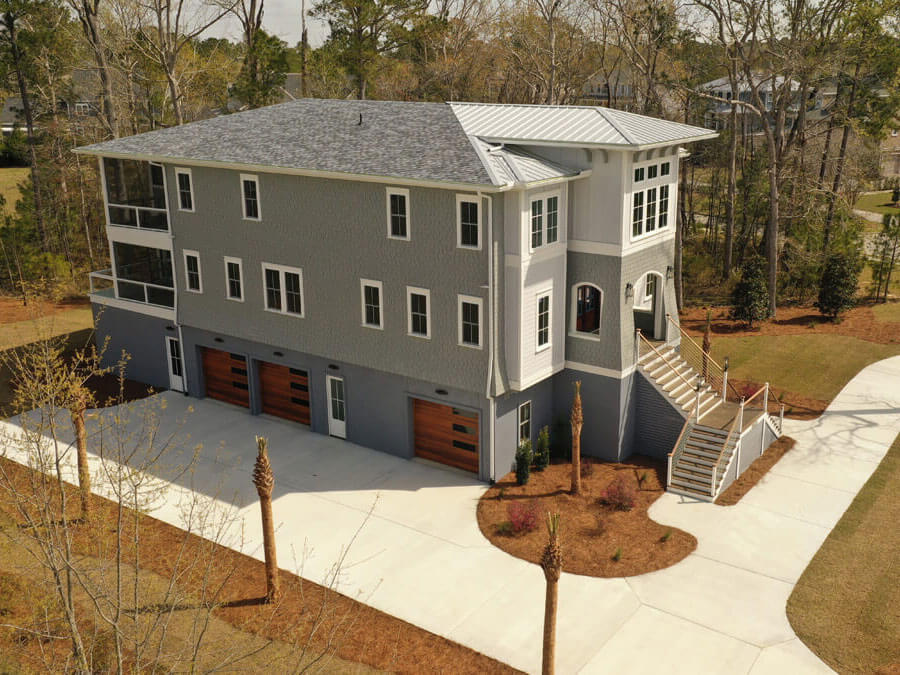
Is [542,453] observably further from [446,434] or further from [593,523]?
Result: [593,523]

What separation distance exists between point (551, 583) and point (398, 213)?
11.8 m

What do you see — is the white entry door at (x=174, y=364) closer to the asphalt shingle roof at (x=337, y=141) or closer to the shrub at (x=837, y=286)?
the asphalt shingle roof at (x=337, y=141)

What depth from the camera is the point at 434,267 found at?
21.8 meters

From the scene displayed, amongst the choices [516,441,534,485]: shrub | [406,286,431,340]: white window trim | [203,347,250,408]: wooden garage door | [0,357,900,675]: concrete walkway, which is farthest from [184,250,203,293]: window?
[516,441,534,485]: shrub

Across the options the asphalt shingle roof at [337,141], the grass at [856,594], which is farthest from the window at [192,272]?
the grass at [856,594]

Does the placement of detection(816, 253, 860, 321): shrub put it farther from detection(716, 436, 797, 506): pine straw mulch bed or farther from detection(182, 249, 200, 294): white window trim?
detection(182, 249, 200, 294): white window trim

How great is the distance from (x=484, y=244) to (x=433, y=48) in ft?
128

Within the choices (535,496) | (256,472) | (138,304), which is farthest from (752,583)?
(138,304)

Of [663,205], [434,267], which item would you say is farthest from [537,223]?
[663,205]

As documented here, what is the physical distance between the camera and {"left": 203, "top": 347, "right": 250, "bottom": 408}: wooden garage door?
27766mm

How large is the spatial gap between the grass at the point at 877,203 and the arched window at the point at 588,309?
1768 inches

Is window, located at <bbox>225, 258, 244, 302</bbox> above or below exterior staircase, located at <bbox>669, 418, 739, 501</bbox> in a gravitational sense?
above

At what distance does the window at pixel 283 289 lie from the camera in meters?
25.0

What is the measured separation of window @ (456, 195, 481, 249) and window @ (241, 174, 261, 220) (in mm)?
7441
